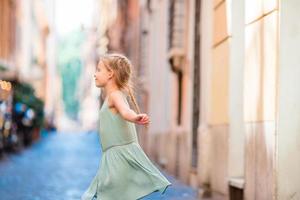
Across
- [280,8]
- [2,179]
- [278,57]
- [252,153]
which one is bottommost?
[2,179]

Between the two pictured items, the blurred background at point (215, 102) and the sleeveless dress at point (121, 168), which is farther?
the blurred background at point (215, 102)

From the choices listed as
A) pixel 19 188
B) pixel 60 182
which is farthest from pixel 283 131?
pixel 60 182

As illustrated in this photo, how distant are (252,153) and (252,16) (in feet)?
4.47

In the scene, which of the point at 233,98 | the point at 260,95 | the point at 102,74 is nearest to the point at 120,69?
the point at 102,74

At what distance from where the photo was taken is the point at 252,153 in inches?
306

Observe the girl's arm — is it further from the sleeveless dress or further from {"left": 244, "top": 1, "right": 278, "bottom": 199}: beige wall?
{"left": 244, "top": 1, "right": 278, "bottom": 199}: beige wall

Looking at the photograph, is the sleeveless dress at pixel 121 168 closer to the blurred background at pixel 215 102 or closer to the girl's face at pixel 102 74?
the girl's face at pixel 102 74

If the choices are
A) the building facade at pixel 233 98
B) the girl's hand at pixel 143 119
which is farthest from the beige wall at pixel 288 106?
the girl's hand at pixel 143 119

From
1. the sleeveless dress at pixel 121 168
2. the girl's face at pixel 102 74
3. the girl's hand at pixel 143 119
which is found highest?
the girl's face at pixel 102 74

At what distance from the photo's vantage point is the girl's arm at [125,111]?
16.2 feet

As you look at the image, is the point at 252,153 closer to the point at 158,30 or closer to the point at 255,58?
the point at 255,58

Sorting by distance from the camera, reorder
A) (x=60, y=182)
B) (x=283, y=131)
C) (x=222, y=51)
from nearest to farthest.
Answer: (x=283, y=131), (x=222, y=51), (x=60, y=182)

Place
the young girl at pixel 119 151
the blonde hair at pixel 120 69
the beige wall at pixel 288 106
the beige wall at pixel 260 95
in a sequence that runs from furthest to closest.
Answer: the beige wall at pixel 260 95
the beige wall at pixel 288 106
the blonde hair at pixel 120 69
the young girl at pixel 119 151

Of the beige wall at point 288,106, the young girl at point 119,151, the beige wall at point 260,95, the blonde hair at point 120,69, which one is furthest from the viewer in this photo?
the beige wall at point 260,95
